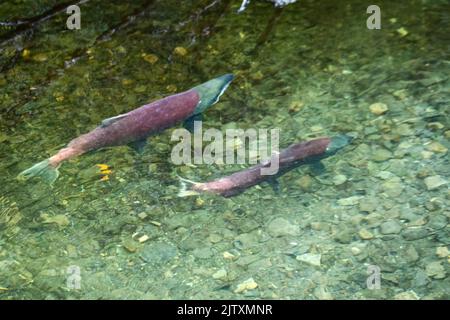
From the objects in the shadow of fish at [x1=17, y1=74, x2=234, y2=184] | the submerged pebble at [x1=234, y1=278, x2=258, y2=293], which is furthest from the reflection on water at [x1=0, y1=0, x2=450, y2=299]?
the shadow of fish at [x1=17, y1=74, x2=234, y2=184]

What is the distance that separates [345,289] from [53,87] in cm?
289

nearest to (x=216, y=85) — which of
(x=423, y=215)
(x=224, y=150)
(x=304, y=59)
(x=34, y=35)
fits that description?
(x=224, y=150)

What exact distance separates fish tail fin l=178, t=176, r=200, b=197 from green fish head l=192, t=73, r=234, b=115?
1.74ft

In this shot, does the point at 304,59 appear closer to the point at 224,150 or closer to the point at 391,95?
the point at 391,95

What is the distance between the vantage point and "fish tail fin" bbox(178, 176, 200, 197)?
13.3 feet

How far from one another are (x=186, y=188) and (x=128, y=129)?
1.74ft

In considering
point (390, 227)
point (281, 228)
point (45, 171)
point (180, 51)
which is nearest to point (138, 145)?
point (45, 171)

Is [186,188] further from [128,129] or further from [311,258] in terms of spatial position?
[311,258]

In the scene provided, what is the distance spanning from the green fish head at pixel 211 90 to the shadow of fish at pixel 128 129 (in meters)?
0.03

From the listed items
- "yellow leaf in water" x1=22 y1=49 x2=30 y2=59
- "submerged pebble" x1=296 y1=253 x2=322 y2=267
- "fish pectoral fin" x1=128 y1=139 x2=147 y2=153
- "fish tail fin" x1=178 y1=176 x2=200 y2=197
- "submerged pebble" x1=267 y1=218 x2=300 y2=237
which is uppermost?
"yellow leaf in water" x1=22 y1=49 x2=30 y2=59

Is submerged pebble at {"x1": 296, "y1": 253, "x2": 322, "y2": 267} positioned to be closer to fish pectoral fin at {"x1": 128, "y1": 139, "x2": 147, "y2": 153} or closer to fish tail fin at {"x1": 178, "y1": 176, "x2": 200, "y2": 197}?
fish tail fin at {"x1": 178, "y1": 176, "x2": 200, "y2": 197}

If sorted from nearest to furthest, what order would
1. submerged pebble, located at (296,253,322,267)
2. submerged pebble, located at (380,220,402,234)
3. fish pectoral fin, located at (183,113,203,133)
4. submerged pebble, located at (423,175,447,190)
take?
1. submerged pebble, located at (296,253,322,267)
2. submerged pebble, located at (380,220,402,234)
3. submerged pebble, located at (423,175,447,190)
4. fish pectoral fin, located at (183,113,203,133)

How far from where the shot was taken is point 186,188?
409 centimetres

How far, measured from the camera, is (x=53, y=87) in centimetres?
516
